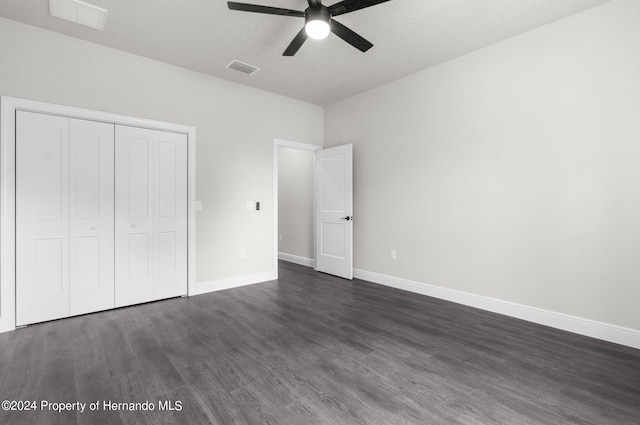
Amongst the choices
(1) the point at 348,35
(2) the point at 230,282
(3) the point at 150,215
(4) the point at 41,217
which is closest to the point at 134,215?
(3) the point at 150,215

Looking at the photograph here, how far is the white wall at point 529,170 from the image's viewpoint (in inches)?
104

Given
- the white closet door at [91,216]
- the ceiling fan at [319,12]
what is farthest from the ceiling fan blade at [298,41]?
the white closet door at [91,216]

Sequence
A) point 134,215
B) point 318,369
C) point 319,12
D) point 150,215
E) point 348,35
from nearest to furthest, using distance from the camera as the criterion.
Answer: point 318,369, point 319,12, point 348,35, point 134,215, point 150,215

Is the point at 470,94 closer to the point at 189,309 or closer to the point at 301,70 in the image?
the point at 301,70

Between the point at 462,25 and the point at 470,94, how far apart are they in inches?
32.4

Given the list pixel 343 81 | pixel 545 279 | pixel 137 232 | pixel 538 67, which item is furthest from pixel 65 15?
pixel 545 279

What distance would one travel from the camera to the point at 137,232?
362cm

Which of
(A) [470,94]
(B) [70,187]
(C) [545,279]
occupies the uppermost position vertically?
(A) [470,94]

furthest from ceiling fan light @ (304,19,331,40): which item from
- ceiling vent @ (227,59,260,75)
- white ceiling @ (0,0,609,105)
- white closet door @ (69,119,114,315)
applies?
white closet door @ (69,119,114,315)

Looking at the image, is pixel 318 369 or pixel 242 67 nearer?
pixel 318 369

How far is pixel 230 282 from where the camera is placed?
4328 mm

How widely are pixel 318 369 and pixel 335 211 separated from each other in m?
3.10

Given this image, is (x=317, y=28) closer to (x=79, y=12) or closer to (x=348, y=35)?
(x=348, y=35)

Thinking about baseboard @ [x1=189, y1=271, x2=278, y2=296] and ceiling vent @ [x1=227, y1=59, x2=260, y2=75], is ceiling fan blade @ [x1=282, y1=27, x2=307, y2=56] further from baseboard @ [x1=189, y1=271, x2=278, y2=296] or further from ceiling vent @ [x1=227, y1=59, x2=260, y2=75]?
baseboard @ [x1=189, y1=271, x2=278, y2=296]
